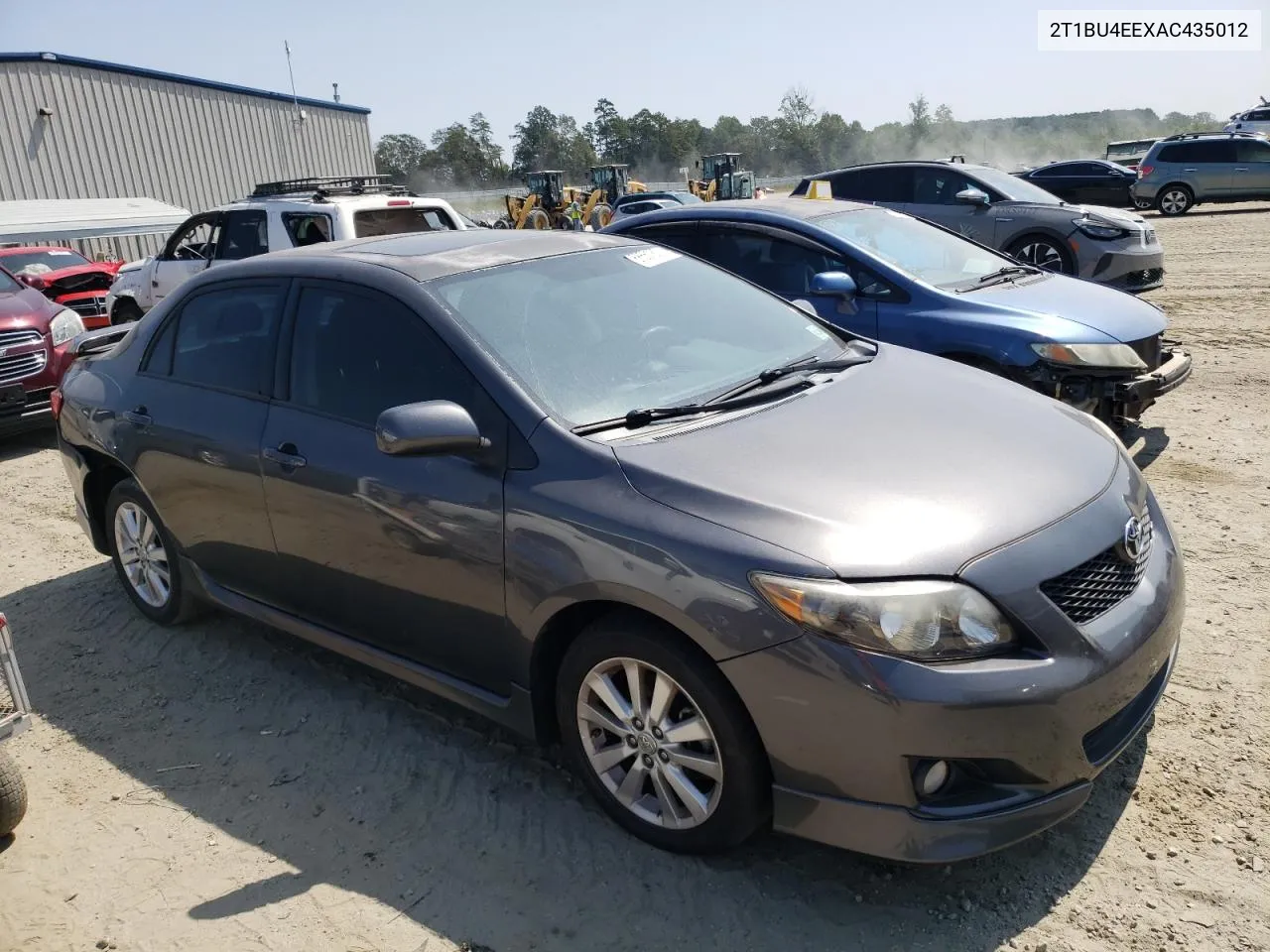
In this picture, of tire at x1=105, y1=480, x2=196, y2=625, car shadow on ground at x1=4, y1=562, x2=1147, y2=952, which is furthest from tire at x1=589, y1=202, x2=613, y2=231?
car shadow on ground at x1=4, y1=562, x2=1147, y2=952

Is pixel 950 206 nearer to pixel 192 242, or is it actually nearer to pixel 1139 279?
pixel 1139 279

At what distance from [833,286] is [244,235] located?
6.78 m

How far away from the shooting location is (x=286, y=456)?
3580 mm

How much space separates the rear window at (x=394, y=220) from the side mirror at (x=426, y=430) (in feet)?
22.4

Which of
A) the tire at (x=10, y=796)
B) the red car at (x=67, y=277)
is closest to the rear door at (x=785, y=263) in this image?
the tire at (x=10, y=796)

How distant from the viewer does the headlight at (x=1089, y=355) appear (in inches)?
212

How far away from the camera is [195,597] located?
446cm

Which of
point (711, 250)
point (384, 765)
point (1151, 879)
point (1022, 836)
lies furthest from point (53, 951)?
point (711, 250)

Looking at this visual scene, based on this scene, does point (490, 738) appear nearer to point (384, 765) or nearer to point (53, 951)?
point (384, 765)

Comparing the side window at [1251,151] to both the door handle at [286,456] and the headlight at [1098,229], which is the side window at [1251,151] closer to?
the headlight at [1098,229]

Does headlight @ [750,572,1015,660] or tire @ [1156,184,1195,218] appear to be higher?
headlight @ [750,572,1015,660]

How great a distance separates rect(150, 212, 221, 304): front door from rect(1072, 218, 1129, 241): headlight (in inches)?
356

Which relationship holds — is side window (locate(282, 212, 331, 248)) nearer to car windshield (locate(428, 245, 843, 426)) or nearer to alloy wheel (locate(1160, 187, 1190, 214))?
car windshield (locate(428, 245, 843, 426))

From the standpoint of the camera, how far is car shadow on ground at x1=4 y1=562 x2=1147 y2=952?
2637mm
